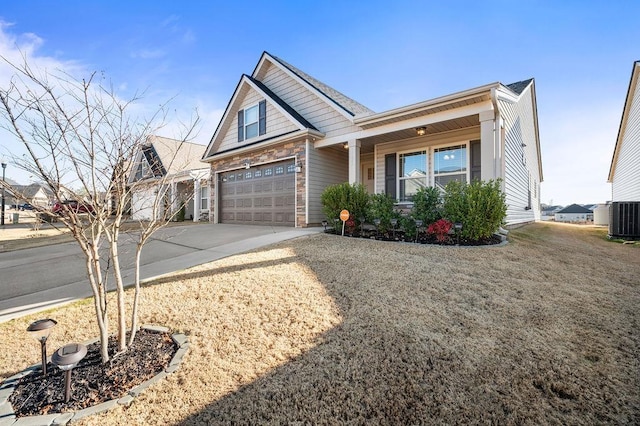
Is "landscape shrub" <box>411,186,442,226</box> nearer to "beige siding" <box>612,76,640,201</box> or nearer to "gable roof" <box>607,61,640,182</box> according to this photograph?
"gable roof" <box>607,61,640,182</box>

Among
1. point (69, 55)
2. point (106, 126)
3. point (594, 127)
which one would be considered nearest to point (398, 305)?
point (106, 126)

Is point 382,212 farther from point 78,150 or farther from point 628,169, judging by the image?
point 628,169

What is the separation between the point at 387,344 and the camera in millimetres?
2645

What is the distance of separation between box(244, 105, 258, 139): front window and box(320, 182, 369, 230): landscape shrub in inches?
Result: 225

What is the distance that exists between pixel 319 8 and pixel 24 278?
400 inches

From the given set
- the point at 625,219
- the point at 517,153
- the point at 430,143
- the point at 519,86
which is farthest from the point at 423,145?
the point at 625,219

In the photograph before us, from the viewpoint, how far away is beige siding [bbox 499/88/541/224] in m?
9.08

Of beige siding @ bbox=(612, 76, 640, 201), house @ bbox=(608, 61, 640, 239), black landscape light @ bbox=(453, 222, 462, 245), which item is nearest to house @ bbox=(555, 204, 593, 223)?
house @ bbox=(608, 61, 640, 239)

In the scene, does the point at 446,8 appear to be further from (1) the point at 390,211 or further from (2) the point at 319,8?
(1) the point at 390,211

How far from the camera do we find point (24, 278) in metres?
5.20

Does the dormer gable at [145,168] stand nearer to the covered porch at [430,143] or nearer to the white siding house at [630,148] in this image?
the covered porch at [430,143]

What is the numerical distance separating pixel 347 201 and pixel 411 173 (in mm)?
3069

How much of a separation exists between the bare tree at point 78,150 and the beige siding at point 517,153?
905 centimetres

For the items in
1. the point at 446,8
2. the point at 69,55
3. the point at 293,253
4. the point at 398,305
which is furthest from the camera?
the point at 446,8
